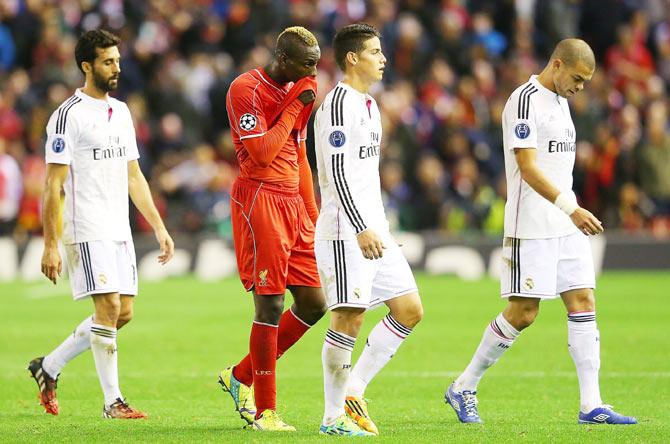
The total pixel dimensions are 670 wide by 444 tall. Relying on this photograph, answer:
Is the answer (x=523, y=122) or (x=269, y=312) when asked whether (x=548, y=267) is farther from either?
(x=269, y=312)

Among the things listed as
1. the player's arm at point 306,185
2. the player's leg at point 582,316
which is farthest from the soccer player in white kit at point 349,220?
the player's leg at point 582,316

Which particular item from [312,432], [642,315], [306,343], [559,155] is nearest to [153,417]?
[312,432]

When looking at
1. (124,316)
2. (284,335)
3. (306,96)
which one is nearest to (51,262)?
(124,316)

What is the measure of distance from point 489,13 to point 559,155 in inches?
688

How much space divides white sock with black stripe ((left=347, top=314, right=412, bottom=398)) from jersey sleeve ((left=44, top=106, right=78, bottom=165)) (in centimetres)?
233

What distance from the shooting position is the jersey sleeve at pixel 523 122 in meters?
8.37

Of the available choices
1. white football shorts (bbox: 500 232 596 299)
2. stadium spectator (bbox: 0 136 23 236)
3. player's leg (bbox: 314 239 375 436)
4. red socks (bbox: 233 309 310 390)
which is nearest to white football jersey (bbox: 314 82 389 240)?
player's leg (bbox: 314 239 375 436)

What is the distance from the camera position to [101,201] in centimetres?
896

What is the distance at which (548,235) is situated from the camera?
8.49m

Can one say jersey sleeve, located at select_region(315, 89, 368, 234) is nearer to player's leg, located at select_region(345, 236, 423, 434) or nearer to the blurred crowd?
player's leg, located at select_region(345, 236, 423, 434)

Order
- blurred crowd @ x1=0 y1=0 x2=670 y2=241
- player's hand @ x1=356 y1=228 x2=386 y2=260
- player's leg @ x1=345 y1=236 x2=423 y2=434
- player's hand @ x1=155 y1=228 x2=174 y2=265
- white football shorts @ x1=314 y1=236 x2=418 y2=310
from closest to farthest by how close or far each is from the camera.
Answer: player's hand @ x1=356 y1=228 x2=386 y2=260 → white football shorts @ x1=314 y1=236 x2=418 y2=310 → player's leg @ x1=345 y1=236 x2=423 y2=434 → player's hand @ x1=155 y1=228 x2=174 y2=265 → blurred crowd @ x1=0 y1=0 x2=670 y2=241

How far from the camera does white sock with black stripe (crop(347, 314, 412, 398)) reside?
8156mm

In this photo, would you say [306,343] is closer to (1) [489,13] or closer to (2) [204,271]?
(2) [204,271]

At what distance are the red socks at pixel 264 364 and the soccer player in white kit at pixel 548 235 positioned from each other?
4.26 ft
